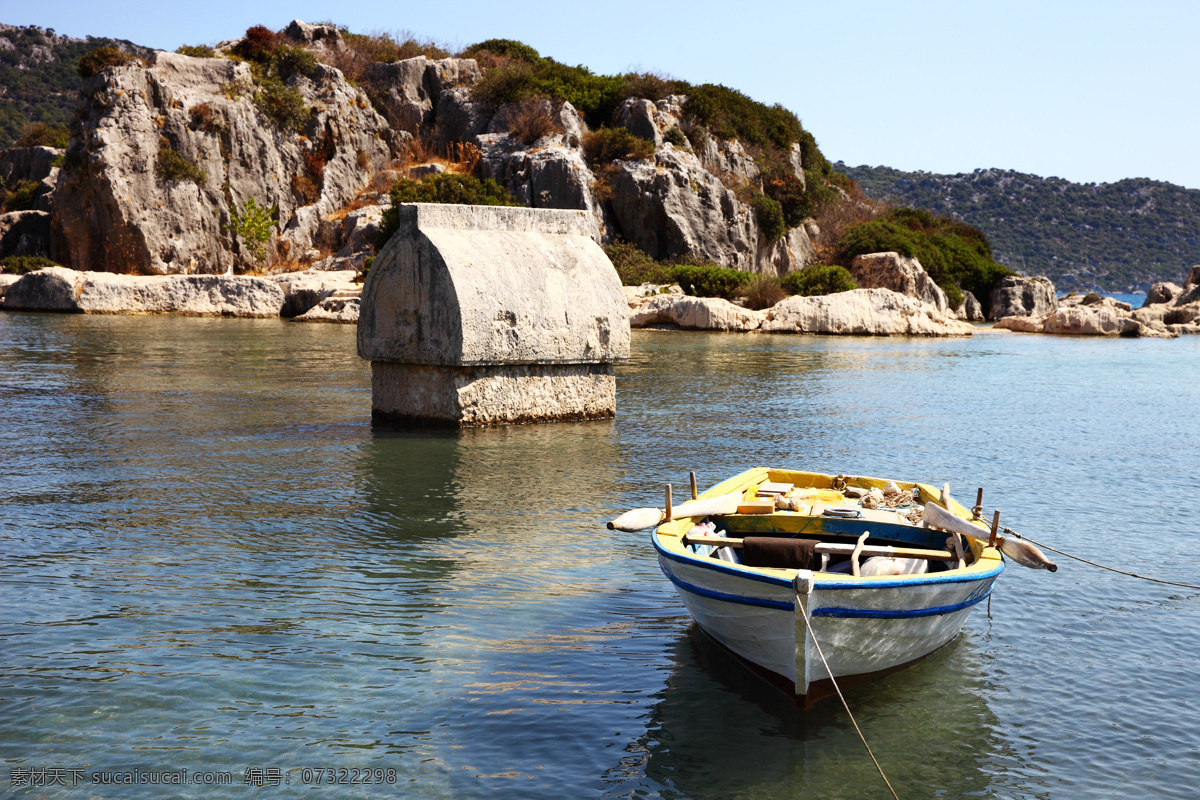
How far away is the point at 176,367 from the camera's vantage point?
20.2 m

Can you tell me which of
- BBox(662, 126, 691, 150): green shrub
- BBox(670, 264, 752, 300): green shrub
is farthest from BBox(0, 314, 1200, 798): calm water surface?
BBox(662, 126, 691, 150): green shrub

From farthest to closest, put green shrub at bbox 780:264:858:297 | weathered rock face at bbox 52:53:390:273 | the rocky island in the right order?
weathered rock face at bbox 52:53:390:273 → green shrub at bbox 780:264:858:297 → the rocky island

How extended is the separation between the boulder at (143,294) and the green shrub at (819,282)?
21.7m

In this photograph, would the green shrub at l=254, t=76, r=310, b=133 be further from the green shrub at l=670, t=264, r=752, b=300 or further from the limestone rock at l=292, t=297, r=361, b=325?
the green shrub at l=670, t=264, r=752, b=300

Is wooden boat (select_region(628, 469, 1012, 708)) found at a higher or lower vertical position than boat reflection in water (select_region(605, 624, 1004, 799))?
higher

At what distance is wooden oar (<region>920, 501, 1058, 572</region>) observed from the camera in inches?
225

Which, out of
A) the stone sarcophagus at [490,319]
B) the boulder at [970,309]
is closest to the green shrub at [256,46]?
the boulder at [970,309]

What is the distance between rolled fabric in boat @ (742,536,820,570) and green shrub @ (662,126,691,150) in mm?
46136

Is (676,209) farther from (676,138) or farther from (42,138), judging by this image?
(42,138)

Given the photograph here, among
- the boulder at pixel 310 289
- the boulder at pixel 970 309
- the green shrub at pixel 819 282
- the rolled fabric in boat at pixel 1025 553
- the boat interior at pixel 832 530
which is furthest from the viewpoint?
the boulder at pixel 970 309

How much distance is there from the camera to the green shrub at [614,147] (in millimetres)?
48375

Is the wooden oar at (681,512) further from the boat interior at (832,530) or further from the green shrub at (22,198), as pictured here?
the green shrub at (22,198)

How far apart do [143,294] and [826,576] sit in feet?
127

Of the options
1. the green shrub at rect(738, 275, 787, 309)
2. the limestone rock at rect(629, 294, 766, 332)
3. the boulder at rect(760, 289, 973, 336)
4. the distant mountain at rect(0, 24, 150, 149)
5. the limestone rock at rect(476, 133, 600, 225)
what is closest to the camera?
the limestone rock at rect(629, 294, 766, 332)
